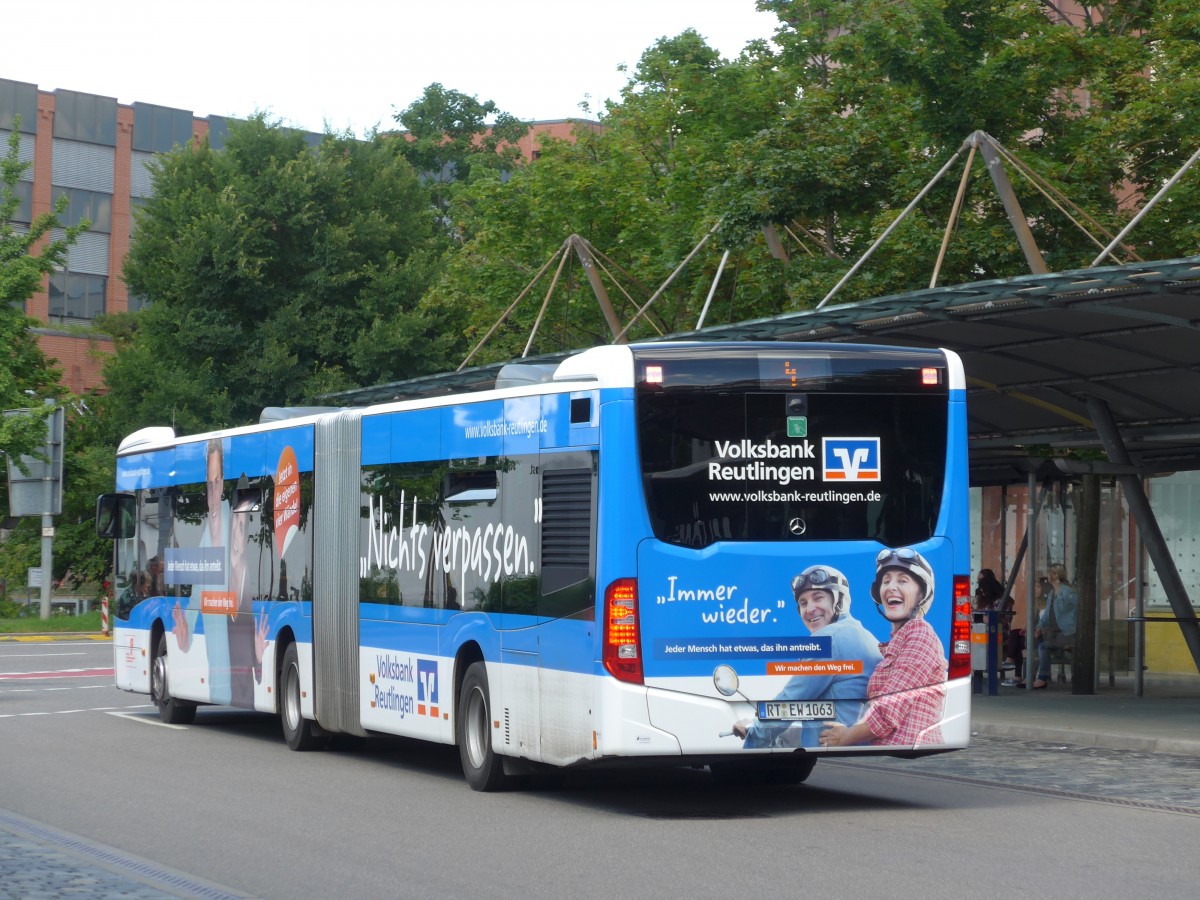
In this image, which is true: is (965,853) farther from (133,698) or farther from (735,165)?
(735,165)

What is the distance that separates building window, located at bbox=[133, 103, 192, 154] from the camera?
276 feet

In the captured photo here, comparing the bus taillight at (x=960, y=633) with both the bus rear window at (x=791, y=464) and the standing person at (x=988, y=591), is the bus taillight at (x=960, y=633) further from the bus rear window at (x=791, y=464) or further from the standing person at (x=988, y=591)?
the standing person at (x=988, y=591)

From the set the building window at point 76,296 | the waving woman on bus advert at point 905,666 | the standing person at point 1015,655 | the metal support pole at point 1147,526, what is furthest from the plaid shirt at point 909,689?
the building window at point 76,296

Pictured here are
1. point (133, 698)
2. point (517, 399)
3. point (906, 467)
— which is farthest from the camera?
point (133, 698)

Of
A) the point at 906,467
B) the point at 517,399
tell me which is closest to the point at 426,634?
the point at 517,399

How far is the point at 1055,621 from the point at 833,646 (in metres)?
13.4

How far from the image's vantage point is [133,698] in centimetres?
2511

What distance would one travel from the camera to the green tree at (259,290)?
52.1m

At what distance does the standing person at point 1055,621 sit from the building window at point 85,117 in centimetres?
6472


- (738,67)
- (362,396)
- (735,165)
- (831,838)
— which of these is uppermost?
(738,67)

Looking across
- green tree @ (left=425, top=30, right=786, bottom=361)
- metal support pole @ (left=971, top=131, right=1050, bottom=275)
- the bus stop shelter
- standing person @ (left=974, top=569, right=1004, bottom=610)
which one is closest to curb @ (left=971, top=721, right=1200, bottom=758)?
the bus stop shelter

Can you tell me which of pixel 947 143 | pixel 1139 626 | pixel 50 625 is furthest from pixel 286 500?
pixel 50 625

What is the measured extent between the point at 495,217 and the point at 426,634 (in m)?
35.9

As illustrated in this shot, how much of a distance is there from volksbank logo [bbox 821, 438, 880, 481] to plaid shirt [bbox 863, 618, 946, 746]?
0.98 metres
